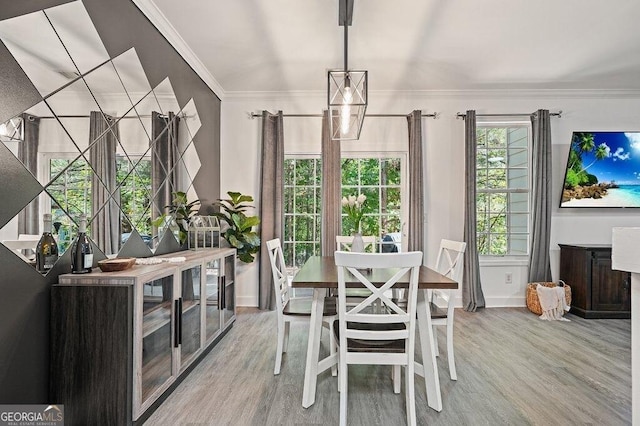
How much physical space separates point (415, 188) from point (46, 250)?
12.1 ft

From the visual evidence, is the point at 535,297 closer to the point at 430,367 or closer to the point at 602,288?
the point at 602,288

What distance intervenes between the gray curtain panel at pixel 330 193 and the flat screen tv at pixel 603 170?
287 cm

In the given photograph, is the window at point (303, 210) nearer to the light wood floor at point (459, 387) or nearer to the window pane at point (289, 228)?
the window pane at point (289, 228)

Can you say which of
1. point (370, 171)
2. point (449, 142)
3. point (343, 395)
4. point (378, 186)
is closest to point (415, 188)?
point (378, 186)

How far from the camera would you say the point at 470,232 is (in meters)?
4.29

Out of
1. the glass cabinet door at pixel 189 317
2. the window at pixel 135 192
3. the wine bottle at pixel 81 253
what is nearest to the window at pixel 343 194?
the glass cabinet door at pixel 189 317

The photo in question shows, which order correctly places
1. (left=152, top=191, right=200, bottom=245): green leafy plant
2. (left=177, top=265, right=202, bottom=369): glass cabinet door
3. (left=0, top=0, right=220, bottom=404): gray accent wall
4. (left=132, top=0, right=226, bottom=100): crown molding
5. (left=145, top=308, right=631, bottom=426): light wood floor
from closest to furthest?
1. (left=0, top=0, right=220, bottom=404): gray accent wall
2. (left=145, top=308, right=631, bottom=426): light wood floor
3. (left=177, top=265, right=202, bottom=369): glass cabinet door
4. (left=132, top=0, right=226, bottom=100): crown molding
5. (left=152, top=191, right=200, bottom=245): green leafy plant

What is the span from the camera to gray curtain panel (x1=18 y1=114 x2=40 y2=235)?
1.65 meters

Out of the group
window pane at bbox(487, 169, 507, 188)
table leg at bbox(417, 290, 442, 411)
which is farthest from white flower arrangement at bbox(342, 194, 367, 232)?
window pane at bbox(487, 169, 507, 188)

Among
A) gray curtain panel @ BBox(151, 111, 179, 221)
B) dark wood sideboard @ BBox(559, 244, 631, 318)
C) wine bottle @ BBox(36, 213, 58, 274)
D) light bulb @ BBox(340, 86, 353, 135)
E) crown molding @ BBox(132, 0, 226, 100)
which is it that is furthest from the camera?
dark wood sideboard @ BBox(559, 244, 631, 318)

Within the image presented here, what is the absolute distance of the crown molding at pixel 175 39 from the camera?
2.69 metres

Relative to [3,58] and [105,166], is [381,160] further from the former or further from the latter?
[3,58]

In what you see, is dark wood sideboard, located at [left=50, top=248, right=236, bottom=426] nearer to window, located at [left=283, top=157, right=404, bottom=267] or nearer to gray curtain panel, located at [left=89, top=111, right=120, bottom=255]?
gray curtain panel, located at [left=89, top=111, right=120, bottom=255]

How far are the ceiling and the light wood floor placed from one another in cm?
283
